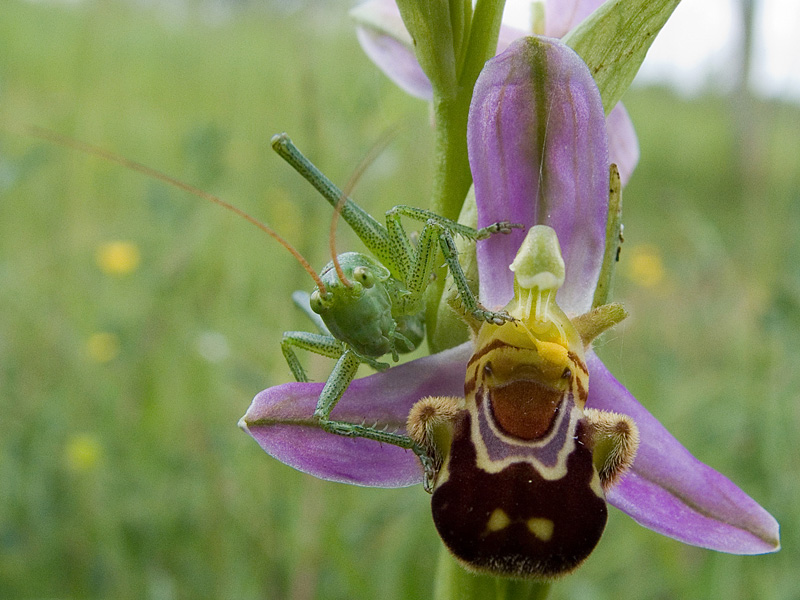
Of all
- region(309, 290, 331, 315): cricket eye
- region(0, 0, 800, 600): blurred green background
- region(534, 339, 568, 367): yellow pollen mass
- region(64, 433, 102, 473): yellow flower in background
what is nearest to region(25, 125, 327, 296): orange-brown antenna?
region(309, 290, 331, 315): cricket eye

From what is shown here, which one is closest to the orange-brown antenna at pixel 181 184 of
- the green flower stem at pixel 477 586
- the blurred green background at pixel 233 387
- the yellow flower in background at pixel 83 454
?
the blurred green background at pixel 233 387

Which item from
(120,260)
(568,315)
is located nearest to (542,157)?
(568,315)

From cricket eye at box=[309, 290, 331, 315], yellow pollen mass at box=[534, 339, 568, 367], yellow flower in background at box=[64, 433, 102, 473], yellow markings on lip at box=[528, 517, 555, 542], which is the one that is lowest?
yellow flower in background at box=[64, 433, 102, 473]

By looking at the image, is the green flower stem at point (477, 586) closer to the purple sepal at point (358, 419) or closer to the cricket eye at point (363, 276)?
the purple sepal at point (358, 419)

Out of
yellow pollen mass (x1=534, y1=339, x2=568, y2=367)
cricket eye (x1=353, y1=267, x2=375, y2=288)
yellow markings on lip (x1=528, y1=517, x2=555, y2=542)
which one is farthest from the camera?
cricket eye (x1=353, y1=267, x2=375, y2=288)

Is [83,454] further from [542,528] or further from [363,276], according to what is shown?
[542,528]

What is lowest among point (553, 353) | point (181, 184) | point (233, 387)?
point (233, 387)

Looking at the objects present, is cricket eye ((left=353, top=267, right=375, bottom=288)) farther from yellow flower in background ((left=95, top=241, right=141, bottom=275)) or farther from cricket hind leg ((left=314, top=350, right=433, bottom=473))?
yellow flower in background ((left=95, top=241, right=141, bottom=275))
